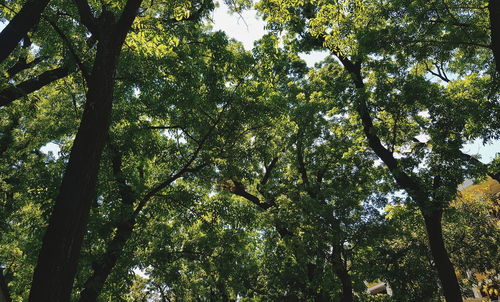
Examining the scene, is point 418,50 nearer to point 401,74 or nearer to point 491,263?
point 401,74

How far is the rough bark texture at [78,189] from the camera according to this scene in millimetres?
3164

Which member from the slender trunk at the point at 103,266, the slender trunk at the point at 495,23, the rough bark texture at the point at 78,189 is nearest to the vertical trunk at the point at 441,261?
the slender trunk at the point at 495,23

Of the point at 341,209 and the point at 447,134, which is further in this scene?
the point at 341,209

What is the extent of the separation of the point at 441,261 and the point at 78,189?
1115 centimetres

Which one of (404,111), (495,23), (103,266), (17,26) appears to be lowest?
(103,266)

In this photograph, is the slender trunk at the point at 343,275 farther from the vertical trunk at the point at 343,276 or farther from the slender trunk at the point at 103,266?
the slender trunk at the point at 103,266

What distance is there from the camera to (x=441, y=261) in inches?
422

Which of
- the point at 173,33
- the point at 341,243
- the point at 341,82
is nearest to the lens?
the point at 173,33

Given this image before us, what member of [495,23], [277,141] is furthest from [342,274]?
[495,23]

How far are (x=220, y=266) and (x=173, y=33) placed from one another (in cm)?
757

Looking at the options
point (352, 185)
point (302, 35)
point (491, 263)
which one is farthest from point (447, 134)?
point (302, 35)

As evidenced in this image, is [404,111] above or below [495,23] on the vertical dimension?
above

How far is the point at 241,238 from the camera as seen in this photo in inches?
489

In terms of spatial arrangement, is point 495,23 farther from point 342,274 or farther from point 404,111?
point 342,274
